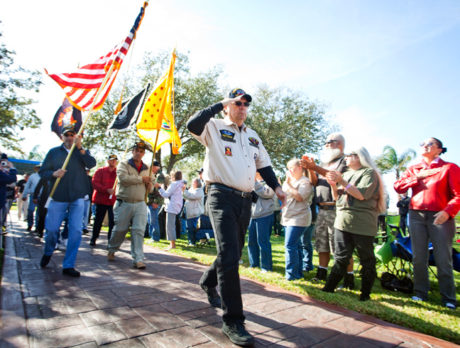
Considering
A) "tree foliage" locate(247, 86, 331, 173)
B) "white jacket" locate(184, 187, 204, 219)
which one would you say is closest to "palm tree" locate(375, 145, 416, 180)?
"tree foliage" locate(247, 86, 331, 173)

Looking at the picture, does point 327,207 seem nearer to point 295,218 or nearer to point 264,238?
point 295,218

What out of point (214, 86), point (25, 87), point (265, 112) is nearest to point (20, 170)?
point (25, 87)

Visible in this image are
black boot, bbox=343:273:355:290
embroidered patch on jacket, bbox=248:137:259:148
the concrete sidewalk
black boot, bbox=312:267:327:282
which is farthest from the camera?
black boot, bbox=312:267:327:282

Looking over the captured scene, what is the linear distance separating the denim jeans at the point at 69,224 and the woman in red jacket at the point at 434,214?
5.01 m

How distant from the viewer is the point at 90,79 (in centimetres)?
546

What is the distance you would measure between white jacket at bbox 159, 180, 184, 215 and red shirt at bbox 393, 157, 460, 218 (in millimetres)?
5277

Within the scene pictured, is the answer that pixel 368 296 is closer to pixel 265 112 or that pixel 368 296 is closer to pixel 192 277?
pixel 192 277

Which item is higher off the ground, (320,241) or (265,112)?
(265,112)

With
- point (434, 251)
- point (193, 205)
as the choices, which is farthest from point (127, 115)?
point (434, 251)

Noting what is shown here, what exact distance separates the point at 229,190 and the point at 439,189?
329cm

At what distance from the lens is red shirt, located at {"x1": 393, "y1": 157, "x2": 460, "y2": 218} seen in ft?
13.1

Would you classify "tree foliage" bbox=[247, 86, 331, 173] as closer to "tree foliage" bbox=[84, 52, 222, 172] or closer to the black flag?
"tree foliage" bbox=[84, 52, 222, 172]

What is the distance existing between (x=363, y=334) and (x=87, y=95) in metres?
5.79

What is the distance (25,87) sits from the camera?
2095 cm
